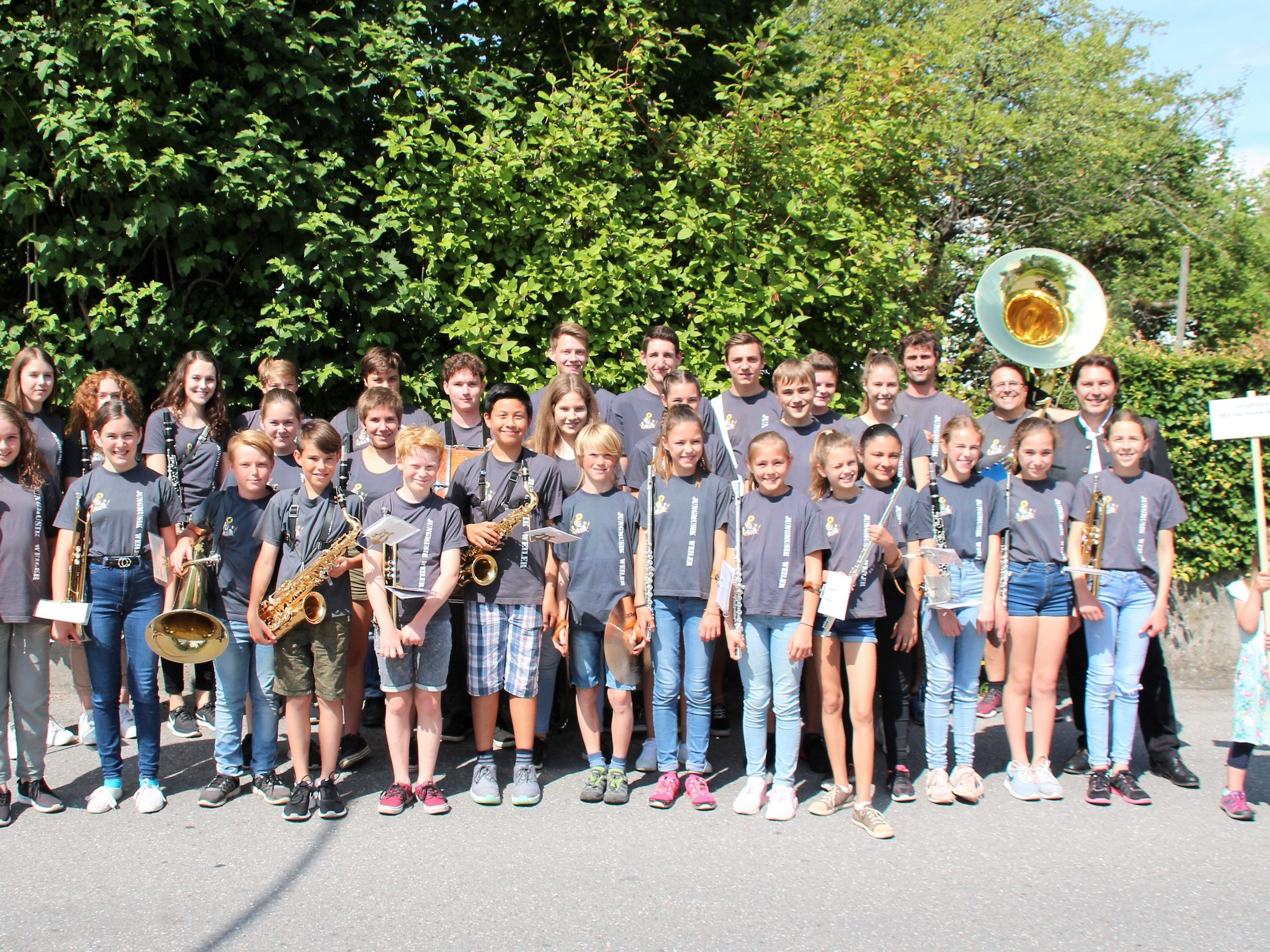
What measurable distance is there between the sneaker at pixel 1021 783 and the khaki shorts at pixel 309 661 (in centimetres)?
332

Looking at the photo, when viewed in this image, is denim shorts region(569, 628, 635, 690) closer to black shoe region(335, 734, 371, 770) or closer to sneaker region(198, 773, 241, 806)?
black shoe region(335, 734, 371, 770)

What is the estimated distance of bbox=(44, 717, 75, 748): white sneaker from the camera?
5.68 meters

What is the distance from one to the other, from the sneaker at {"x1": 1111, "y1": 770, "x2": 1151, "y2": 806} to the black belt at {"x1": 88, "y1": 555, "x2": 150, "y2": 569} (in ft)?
16.1

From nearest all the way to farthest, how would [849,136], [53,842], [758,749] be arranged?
[53,842], [758,749], [849,136]

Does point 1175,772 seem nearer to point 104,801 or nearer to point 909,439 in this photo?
point 909,439

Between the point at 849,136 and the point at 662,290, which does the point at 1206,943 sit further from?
the point at 849,136

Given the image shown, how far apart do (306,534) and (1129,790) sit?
418 cm

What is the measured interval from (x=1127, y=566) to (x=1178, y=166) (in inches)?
866

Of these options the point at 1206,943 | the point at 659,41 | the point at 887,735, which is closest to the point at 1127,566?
the point at 887,735

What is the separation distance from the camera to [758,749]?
486 centimetres

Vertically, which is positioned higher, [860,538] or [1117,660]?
[860,538]

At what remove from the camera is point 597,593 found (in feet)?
16.2

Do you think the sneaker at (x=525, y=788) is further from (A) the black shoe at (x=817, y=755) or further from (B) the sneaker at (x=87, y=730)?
(B) the sneaker at (x=87, y=730)

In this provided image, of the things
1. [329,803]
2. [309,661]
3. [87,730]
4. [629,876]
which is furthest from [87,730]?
[629,876]
